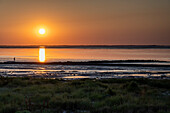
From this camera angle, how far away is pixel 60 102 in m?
13.7

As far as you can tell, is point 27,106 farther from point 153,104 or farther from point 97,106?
point 153,104

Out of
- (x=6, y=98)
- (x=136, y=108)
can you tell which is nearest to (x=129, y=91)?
(x=136, y=108)

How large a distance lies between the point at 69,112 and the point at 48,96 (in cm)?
353

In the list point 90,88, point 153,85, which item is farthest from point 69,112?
point 153,85

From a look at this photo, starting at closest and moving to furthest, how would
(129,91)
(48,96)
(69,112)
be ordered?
(69,112), (48,96), (129,91)

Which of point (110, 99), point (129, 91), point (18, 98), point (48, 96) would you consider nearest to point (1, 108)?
point (18, 98)

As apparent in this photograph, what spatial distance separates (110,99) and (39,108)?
427 cm

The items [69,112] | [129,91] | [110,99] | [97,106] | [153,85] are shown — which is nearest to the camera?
[69,112]

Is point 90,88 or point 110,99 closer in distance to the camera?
A: point 110,99

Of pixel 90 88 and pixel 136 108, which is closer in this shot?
pixel 136 108

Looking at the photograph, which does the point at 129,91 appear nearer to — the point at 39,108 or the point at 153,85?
the point at 153,85

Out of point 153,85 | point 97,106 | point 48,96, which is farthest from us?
point 153,85

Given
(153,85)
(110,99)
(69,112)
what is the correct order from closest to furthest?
1. (69,112)
2. (110,99)
3. (153,85)

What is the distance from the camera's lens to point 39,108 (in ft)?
41.8
